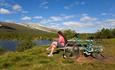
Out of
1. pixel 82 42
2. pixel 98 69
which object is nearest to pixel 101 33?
pixel 82 42

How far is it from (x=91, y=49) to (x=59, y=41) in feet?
7.84

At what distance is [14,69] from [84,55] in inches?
224

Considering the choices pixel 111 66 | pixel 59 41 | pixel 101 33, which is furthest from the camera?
pixel 101 33

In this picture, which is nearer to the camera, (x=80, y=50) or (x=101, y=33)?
(x=80, y=50)

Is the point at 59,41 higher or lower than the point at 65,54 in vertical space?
higher

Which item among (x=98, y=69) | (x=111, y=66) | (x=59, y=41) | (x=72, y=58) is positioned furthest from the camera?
(x=59, y=41)

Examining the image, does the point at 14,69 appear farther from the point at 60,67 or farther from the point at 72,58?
the point at 72,58

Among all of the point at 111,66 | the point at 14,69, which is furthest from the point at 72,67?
the point at 14,69

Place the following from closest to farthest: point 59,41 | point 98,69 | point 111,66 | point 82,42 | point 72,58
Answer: point 98,69
point 111,66
point 72,58
point 59,41
point 82,42

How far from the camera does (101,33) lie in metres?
76.3

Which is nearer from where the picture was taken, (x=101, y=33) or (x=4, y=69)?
(x=4, y=69)

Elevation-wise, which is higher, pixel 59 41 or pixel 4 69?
pixel 59 41

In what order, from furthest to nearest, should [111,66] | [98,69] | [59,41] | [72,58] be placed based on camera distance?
[59,41]
[72,58]
[111,66]
[98,69]

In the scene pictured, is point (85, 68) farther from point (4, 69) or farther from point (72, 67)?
point (4, 69)
